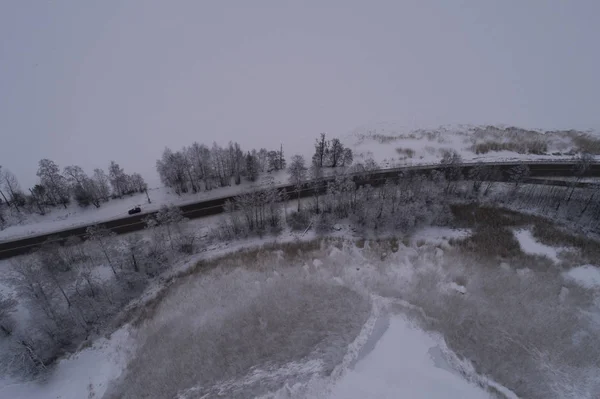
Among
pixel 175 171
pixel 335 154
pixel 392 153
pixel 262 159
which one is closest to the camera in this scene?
pixel 175 171

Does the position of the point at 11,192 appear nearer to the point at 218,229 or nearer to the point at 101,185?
the point at 101,185

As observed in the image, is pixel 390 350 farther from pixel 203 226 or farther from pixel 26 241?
pixel 26 241

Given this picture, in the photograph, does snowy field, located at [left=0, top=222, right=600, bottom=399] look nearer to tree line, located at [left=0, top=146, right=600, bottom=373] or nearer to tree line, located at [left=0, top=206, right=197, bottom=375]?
tree line, located at [left=0, top=206, right=197, bottom=375]

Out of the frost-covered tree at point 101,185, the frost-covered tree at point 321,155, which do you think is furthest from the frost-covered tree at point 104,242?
the frost-covered tree at point 321,155

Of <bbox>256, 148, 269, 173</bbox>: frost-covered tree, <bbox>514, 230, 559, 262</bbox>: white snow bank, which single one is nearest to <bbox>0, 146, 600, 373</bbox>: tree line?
<bbox>256, 148, 269, 173</bbox>: frost-covered tree

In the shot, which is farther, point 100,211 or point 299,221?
point 100,211

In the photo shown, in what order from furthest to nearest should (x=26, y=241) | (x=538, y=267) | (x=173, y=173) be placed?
1. (x=173, y=173)
2. (x=26, y=241)
3. (x=538, y=267)

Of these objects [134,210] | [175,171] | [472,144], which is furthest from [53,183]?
[472,144]

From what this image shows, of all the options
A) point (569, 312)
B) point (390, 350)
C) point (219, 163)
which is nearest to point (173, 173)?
point (219, 163)
